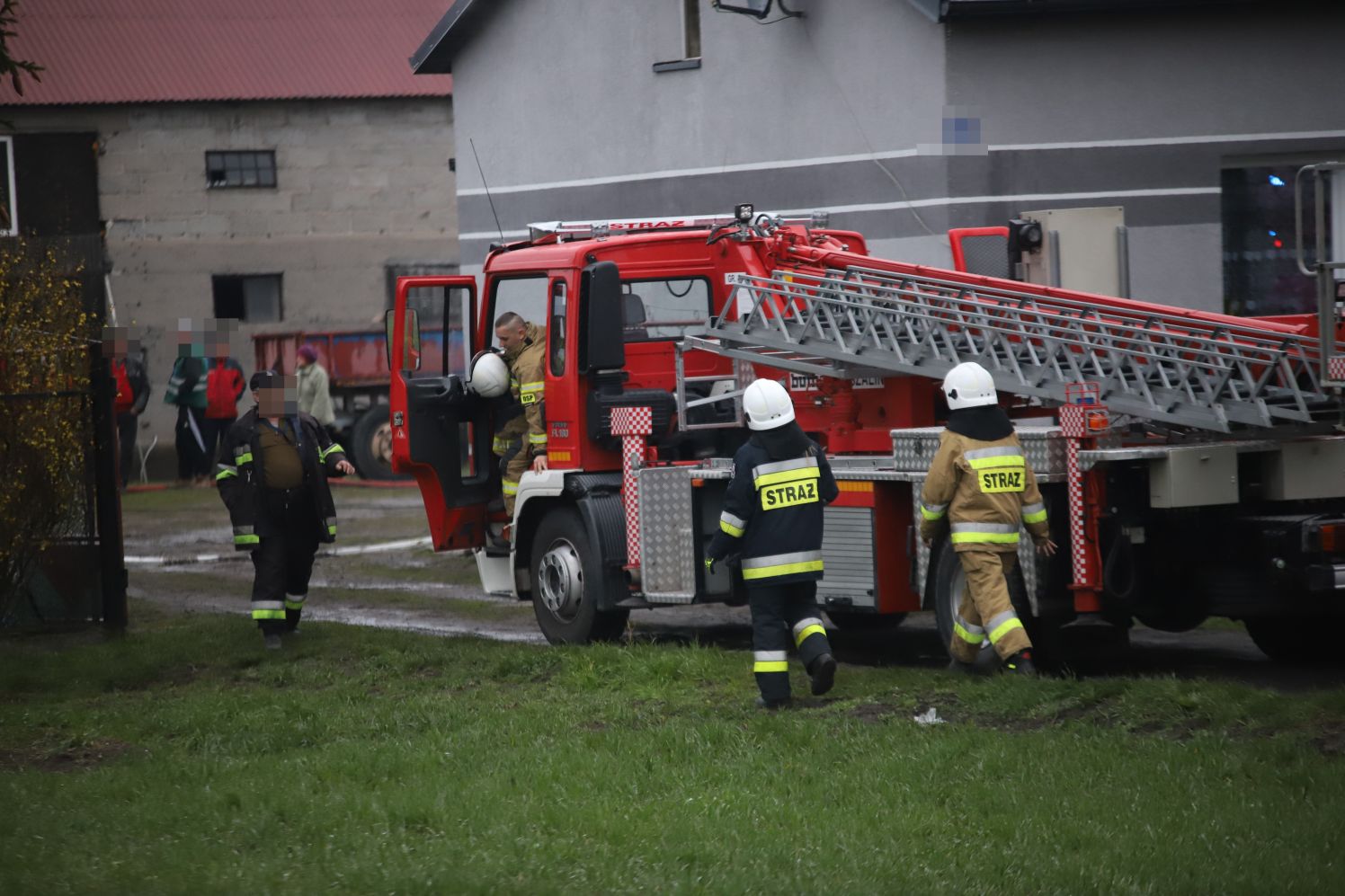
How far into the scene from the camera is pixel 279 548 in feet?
37.9

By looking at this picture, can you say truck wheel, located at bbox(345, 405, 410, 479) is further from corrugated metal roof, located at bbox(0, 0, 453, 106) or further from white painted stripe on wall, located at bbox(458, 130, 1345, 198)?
white painted stripe on wall, located at bbox(458, 130, 1345, 198)

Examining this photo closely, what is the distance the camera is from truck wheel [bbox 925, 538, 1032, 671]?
375 inches

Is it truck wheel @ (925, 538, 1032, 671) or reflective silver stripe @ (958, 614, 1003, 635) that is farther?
truck wheel @ (925, 538, 1032, 671)

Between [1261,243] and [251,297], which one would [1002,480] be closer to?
[1261,243]

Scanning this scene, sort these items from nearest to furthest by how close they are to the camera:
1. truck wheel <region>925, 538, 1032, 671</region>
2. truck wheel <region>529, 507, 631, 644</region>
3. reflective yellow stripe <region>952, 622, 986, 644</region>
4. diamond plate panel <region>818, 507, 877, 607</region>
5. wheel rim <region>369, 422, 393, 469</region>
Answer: reflective yellow stripe <region>952, 622, 986, 644</region> → truck wheel <region>925, 538, 1032, 671</region> → diamond plate panel <region>818, 507, 877, 607</region> → truck wheel <region>529, 507, 631, 644</region> → wheel rim <region>369, 422, 393, 469</region>

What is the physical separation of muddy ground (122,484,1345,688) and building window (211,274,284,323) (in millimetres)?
→ 8599

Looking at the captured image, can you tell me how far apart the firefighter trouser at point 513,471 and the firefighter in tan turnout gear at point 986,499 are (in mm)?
3516

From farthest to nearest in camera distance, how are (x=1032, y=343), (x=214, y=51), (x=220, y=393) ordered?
(x=214, y=51)
(x=220, y=393)
(x=1032, y=343)

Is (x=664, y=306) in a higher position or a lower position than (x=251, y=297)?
lower

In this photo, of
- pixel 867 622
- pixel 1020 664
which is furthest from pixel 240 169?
pixel 1020 664

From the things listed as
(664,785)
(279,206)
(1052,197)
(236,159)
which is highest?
(236,159)

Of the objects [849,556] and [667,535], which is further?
[667,535]

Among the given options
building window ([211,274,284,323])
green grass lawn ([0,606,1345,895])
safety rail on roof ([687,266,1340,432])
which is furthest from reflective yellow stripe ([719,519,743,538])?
building window ([211,274,284,323])

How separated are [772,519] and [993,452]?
115 cm
